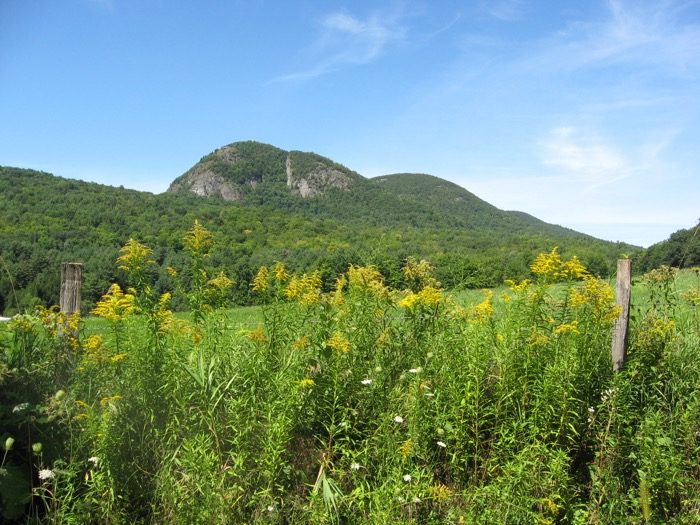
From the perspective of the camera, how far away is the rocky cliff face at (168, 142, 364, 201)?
164m

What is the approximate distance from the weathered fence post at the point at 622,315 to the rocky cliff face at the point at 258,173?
151898 millimetres

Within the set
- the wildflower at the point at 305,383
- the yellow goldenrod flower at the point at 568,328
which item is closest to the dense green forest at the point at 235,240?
the yellow goldenrod flower at the point at 568,328

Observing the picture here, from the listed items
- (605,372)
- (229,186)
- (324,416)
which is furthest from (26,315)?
(229,186)

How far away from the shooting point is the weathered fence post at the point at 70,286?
15.2 ft

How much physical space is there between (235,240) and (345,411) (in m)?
56.4

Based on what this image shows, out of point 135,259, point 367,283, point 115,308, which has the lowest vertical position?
point 115,308

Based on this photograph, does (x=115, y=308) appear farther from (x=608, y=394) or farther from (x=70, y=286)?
(x=608, y=394)

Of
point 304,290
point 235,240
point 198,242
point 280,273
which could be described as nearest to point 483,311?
point 304,290

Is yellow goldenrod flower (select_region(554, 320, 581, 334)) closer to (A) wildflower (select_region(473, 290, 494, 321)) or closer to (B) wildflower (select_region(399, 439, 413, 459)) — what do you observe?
(A) wildflower (select_region(473, 290, 494, 321))

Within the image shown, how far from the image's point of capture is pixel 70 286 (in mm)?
4727

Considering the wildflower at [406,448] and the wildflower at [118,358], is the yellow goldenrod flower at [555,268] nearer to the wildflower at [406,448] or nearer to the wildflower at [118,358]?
the wildflower at [406,448]

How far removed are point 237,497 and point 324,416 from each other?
3.08 ft

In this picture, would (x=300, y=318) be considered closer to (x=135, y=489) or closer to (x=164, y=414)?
(x=164, y=414)

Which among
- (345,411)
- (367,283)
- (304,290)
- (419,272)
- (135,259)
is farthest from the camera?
(419,272)
